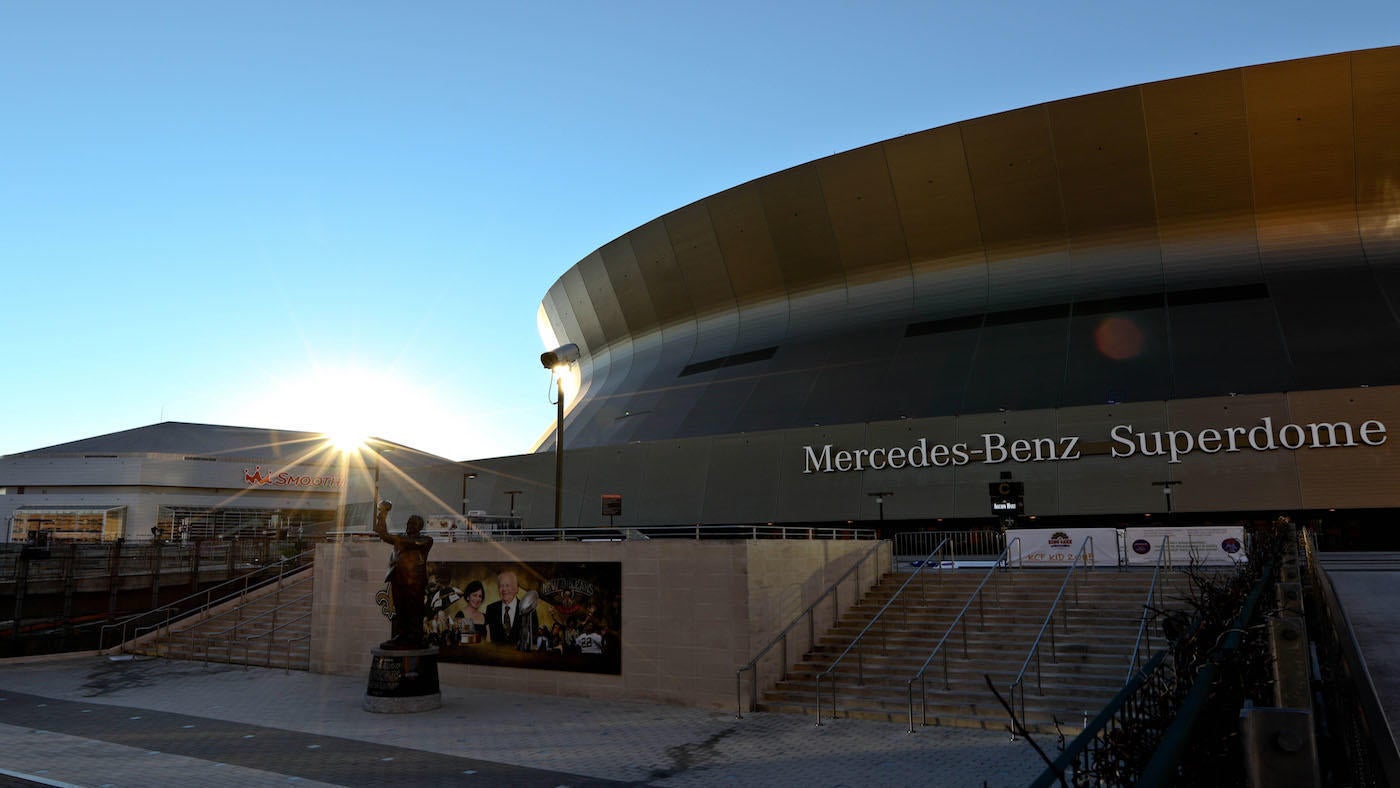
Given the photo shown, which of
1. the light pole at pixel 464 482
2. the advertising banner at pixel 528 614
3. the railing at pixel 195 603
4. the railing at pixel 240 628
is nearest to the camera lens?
the advertising banner at pixel 528 614

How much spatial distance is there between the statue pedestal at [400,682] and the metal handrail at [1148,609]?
44.1 feet

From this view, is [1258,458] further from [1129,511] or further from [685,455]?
[685,455]

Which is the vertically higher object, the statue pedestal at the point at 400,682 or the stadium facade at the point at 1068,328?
the stadium facade at the point at 1068,328

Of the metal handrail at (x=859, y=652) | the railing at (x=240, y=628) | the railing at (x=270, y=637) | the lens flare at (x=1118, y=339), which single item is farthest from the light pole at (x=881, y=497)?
the railing at (x=240, y=628)

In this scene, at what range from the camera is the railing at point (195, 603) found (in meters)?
29.7

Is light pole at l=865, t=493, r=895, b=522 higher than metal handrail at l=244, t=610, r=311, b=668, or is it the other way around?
light pole at l=865, t=493, r=895, b=522

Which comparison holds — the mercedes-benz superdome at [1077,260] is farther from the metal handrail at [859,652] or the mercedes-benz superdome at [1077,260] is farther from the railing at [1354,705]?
the railing at [1354,705]

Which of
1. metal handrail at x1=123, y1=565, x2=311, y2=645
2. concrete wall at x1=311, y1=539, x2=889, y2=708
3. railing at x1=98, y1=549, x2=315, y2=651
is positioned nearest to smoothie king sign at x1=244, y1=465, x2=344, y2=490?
railing at x1=98, y1=549, x2=315, y2=651

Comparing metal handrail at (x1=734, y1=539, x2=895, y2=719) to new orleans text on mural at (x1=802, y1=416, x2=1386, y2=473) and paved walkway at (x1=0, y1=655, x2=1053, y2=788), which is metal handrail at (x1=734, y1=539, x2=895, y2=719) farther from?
new orleans text on mural at (x1=802, y1=416, x2=1386, y2=473)

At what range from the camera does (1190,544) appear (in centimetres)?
2302

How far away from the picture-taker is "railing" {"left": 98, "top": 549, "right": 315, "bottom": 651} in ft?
97.5

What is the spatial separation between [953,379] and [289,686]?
88.8ft

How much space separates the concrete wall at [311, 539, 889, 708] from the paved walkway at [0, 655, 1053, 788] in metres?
0.51

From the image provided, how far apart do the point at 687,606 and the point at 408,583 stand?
600 cm
